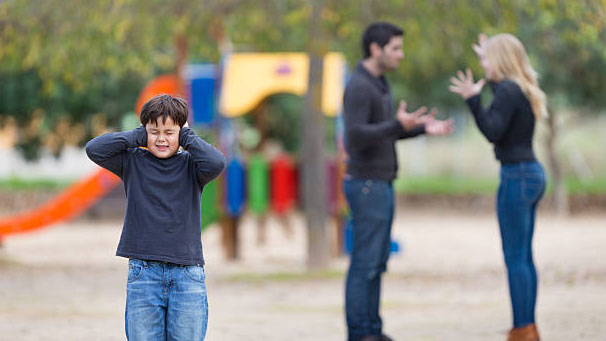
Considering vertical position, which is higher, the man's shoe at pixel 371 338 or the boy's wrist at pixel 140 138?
the boy's wrist at pixel 140 138

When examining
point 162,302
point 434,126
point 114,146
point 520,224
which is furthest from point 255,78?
point 162,302

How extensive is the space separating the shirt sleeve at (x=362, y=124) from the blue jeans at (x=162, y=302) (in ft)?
6.74

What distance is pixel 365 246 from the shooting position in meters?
6.09

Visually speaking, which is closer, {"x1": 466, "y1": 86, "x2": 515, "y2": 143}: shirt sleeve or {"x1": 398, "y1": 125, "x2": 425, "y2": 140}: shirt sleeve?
{"x1": 466, "y1": 86, "x2": 515, "y2": 143}: shirt sleeve

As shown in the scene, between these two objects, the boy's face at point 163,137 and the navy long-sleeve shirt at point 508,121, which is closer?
the boy's face at point 163,137

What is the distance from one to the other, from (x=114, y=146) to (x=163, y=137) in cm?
23

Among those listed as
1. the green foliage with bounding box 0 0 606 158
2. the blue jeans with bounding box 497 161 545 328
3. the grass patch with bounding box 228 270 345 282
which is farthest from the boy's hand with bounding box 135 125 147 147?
the grass patch with bounding box 228 270 345 282

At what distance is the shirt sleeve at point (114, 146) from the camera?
423 cm

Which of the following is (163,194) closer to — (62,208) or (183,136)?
(183,136)

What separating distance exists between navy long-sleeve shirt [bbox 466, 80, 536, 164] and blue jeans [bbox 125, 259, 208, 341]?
2.41m

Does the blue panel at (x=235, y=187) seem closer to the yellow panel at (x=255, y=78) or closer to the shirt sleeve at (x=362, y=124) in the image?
the yellow panel at (x=255, y=78)

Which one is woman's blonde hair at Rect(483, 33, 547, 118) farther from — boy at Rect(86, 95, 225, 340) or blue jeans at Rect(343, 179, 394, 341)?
boy at Rect(86, 95, 225, 340)

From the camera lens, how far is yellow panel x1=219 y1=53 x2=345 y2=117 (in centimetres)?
1378

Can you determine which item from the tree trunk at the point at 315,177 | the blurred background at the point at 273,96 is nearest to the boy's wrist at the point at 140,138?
the blurred background at the point at 273,96
